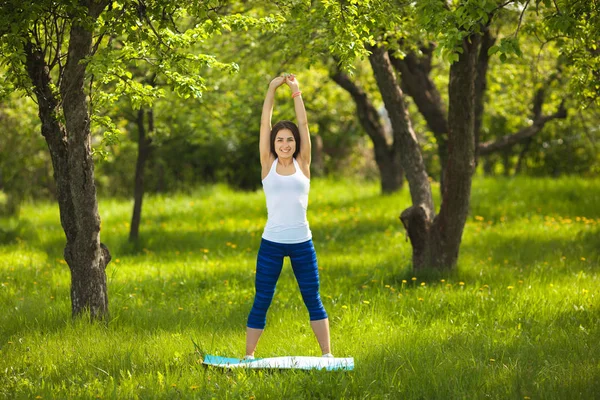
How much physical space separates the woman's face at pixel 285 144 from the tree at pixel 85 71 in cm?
73

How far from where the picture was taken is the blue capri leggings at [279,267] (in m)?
5.04

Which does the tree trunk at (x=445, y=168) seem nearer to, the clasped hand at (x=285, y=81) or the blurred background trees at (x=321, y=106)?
the blurred background trees at (x=321, y=106)

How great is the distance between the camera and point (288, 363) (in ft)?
16.5

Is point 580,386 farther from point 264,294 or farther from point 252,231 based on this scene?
point 252,231

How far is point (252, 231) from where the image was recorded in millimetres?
12656

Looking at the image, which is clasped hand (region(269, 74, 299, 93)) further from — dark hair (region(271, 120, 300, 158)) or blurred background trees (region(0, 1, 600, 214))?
blurred background trees (region(0, 1, 600, 214))

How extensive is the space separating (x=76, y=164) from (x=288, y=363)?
253 cm

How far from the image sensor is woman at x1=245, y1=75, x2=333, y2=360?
16.5 feet

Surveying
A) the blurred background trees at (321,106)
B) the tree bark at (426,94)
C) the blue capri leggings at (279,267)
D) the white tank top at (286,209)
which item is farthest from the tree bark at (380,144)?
the blue capri leggings at (279,267)

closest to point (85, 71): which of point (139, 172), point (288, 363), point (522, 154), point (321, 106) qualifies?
point (288, 363)

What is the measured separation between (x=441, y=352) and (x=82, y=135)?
3.44 metres

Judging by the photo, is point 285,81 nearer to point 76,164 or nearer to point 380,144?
point 76,164

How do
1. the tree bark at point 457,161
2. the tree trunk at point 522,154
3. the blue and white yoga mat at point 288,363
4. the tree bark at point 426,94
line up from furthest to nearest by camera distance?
the tree trunk at point 522,154 → the tree bark at point 426,94 → the tree bark at point 457,161 → the blue and white yoga mat at point 288,363

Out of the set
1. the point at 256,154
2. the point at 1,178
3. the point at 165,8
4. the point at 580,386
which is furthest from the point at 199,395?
the point at 256,154
